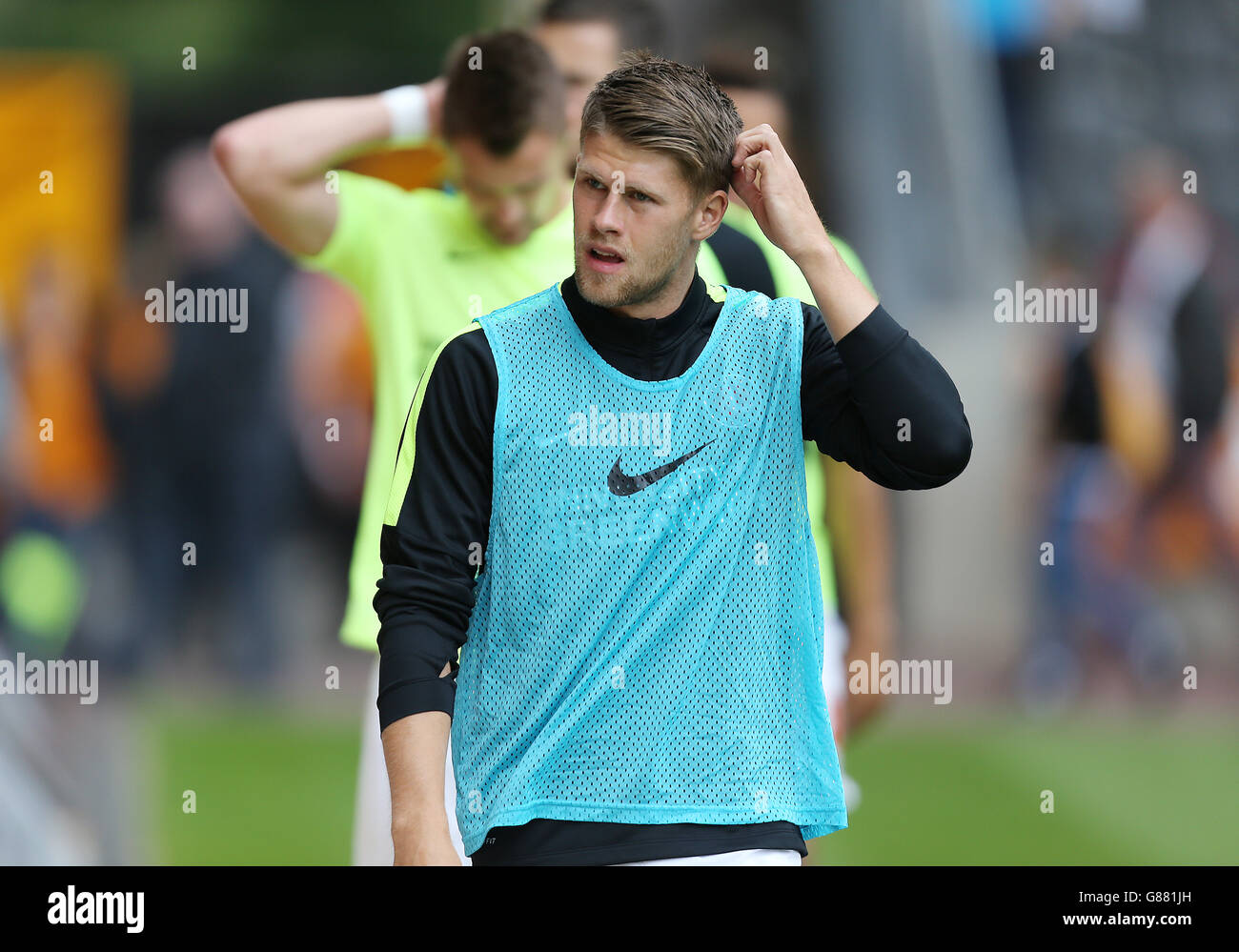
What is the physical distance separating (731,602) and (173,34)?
38.4 ft

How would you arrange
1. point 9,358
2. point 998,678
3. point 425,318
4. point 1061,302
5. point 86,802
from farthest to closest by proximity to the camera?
point 1061,302, point 9,358, point 998,678, point 86,802, point 425,318

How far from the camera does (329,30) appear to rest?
14.2 m

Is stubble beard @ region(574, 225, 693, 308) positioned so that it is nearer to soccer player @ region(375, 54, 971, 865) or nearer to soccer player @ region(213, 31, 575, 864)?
soccer player @ region(375, 54, 971, 865)

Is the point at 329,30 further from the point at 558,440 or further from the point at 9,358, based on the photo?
the point at 558,440

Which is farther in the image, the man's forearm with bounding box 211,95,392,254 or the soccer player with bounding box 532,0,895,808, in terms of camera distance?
the man's forearm with bounding box 211,95,392,254

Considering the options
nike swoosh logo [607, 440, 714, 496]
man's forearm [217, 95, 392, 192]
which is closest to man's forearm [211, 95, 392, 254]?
man's forearm [217, 95, 392, 192]

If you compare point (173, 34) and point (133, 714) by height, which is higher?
point (173, 34)

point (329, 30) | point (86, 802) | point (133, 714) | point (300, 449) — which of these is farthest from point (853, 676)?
point (329, 30)

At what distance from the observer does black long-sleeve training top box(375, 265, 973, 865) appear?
3230mm

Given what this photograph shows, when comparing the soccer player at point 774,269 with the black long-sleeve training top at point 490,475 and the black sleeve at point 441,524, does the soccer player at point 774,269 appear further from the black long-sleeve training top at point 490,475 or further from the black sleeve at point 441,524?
→ the black sleeve at point 441,524

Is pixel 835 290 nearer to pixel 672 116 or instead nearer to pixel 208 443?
pixel 672 116

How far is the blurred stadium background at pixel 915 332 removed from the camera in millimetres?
10219

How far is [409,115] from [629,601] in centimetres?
199

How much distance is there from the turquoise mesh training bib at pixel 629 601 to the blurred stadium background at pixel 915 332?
5115mm
